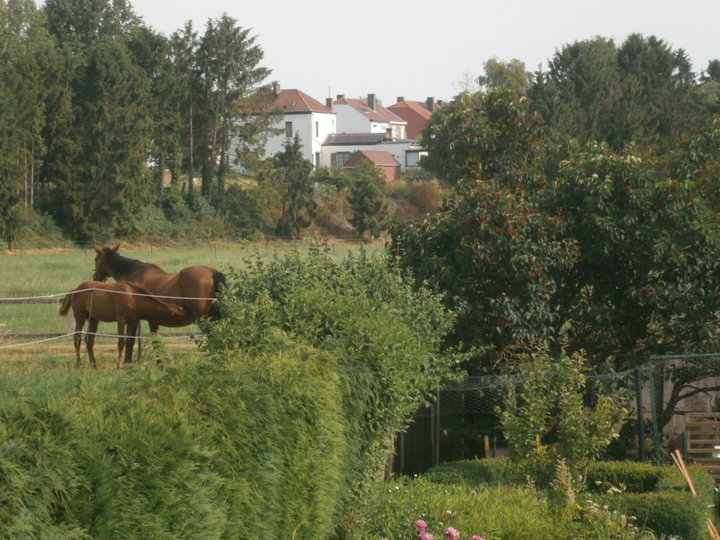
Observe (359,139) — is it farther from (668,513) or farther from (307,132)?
(668,513)

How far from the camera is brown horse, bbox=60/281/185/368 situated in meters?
18.5

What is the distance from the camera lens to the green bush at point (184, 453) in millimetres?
4684

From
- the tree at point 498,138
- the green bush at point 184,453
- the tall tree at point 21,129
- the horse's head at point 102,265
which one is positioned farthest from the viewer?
the tall tree at point 21,129

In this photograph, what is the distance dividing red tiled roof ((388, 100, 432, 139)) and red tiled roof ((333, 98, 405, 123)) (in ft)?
10.2

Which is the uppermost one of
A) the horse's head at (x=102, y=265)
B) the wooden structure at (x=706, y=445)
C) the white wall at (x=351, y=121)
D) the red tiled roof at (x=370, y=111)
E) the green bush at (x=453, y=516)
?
the red tiled roof at (x=370, y=111)

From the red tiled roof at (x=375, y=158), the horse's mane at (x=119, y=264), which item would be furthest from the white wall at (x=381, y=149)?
the horse's mane at (x=119, y=264)

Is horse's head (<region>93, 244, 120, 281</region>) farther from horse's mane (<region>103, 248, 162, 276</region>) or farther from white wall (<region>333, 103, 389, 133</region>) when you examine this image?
Answer: white wall (<region>333, 103, 389, 133</region>)

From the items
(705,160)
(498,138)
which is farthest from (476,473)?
(705,160)

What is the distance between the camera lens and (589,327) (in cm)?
1662

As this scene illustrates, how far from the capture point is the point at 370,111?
12244 cm

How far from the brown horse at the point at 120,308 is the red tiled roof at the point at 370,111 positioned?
335ft

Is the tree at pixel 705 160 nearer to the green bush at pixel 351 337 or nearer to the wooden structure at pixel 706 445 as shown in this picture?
the wooden structure at pixel 706 445

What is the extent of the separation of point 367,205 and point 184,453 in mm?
61518

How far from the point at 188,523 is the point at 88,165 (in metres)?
52.5
